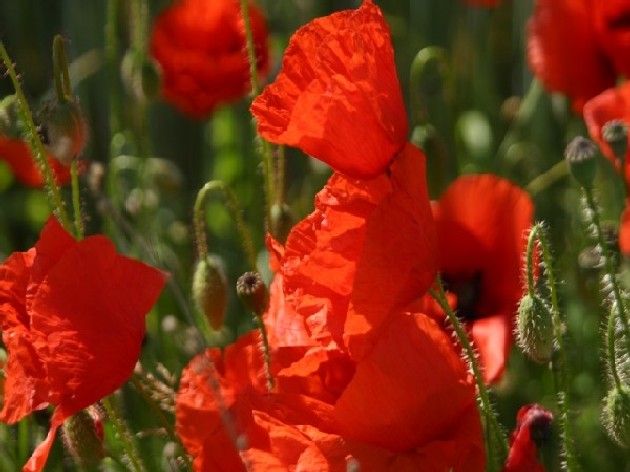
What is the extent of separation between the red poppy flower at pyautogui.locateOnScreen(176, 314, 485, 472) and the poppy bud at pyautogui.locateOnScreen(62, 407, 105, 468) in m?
0.16

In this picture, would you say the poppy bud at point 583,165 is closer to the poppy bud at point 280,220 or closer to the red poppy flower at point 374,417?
the red poppy flower at point 374,417

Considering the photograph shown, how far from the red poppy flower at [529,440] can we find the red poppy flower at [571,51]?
898mm

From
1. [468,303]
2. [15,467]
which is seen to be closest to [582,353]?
[468,303]

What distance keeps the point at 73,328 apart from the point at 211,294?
0.32m

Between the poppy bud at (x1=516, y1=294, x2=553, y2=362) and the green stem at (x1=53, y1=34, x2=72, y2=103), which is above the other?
the green stem at (x1=53, y1=34, x2=72, y2=103)

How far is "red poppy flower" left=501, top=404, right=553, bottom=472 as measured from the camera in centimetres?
109

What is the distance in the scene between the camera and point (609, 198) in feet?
6.98

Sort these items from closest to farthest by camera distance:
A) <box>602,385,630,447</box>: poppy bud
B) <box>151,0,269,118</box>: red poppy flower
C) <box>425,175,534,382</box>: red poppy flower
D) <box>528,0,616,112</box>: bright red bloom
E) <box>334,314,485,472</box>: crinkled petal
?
<box>334,314,485,472</box>: crinkled petal, <box>602,385,630,447</box>: poppy bud, <box>425,175,534,382</box>: red poppy flower, <box>528,0,616,112</box>: bright red bloom, <box>151,0,269,118</box>: red poppy flower

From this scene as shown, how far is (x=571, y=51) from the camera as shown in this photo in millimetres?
1929

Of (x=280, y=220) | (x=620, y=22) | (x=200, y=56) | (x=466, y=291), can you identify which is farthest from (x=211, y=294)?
(x=200, y=56)

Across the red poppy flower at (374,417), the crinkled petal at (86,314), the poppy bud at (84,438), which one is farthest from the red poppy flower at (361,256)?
the poppy bud at (84,438)

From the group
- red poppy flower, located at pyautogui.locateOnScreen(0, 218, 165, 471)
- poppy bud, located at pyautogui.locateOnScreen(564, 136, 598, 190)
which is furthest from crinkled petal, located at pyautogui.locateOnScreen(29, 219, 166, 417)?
poppy bud, located at pyautogui.locateOnScreen(564, 136, 598, 190)

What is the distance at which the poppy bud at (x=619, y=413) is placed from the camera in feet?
3.85

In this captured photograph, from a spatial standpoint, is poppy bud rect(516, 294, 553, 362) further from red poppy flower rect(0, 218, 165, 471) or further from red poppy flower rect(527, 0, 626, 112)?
red poppy flower rect(527, 0, 626, 112)
